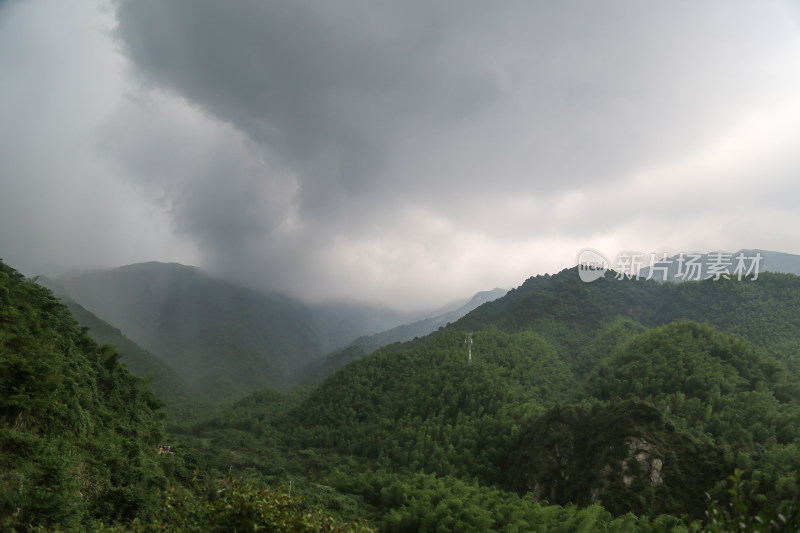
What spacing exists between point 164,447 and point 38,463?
20.7 m

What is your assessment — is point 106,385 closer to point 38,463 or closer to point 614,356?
point 38,463

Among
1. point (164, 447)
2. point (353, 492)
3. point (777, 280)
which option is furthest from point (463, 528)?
point (777, 280)

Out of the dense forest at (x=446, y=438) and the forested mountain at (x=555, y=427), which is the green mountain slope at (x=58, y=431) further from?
the forested mountain at (x=555, y=427)

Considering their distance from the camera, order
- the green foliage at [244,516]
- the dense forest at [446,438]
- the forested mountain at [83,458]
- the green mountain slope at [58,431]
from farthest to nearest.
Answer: the dense forest at [446,438], the green mountain slope at [58,431], the forested mountain at [83,458], the green foliage at [244,516]

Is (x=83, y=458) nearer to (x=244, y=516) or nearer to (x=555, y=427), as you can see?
(x=244, y=516)

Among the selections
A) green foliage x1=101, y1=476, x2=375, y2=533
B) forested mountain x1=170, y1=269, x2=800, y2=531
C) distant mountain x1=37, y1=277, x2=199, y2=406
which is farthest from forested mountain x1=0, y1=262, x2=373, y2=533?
distant mountain x1=37, y1=277, x2=199, y2=406

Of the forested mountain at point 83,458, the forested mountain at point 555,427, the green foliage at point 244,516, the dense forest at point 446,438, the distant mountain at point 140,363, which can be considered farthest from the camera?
the distant mountain at point 140,363

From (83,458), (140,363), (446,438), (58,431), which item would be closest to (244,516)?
(83,458)

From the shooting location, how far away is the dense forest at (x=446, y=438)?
13797mm

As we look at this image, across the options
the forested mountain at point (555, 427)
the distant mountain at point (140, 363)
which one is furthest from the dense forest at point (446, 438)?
the distant mountain at point (140, 363)

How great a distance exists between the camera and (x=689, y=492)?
31.6m

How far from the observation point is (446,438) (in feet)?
167

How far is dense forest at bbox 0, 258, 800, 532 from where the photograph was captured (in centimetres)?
1380

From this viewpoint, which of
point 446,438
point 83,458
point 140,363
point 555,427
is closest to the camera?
point 83,458
